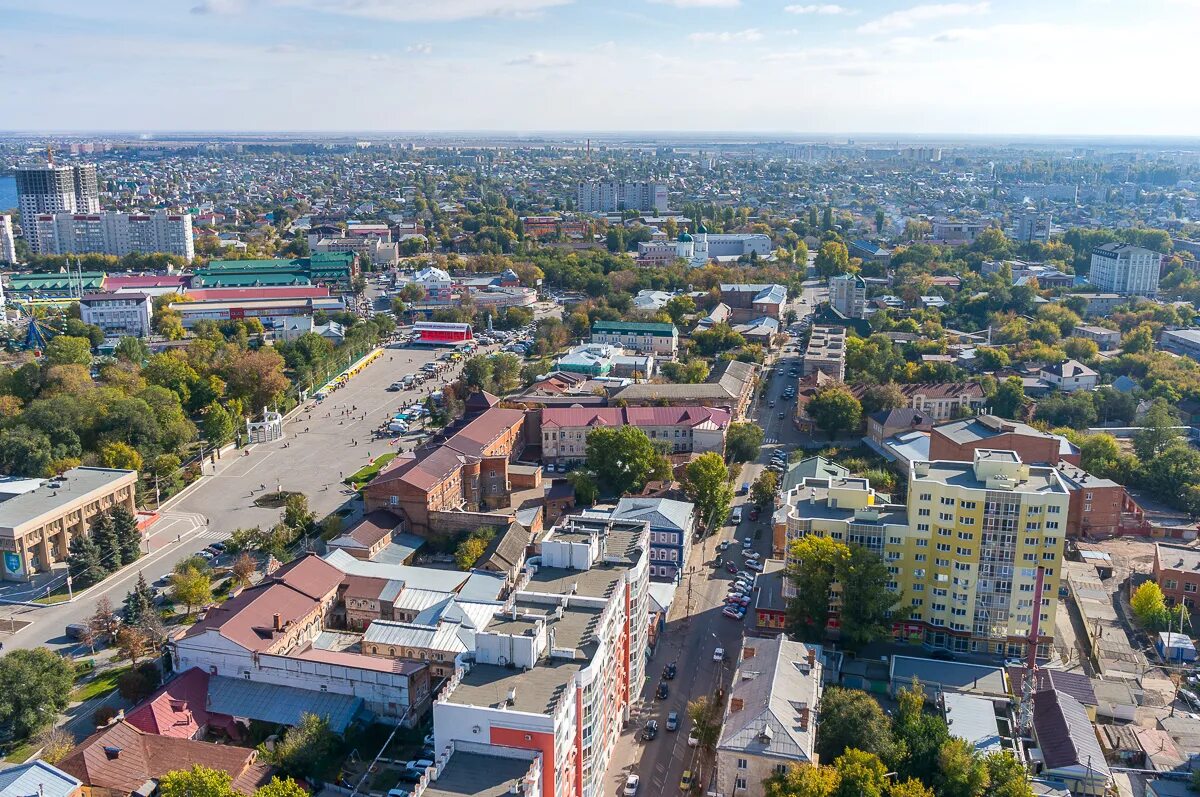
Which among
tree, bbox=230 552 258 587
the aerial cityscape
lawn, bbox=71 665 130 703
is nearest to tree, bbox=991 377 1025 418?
the aerial cityscape

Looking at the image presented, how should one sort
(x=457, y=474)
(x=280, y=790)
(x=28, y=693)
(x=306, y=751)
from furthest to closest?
(x=457, y=474), (x=28, y=693), (x=306, y=751), (x=280, y=790)

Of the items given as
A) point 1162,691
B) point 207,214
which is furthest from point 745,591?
point 207,214

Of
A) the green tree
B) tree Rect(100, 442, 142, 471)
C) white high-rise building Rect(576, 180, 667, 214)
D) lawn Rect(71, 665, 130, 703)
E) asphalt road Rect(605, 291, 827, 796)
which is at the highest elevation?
white high-rise building Rect(576, 180, 667, 214)

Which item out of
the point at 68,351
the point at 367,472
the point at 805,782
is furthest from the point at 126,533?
the point at 68,351

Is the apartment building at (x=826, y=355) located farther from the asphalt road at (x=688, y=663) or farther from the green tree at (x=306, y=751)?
the green tree at (x=306, y=751)

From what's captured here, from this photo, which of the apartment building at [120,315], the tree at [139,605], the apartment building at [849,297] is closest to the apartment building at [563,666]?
the tree at [139,605]

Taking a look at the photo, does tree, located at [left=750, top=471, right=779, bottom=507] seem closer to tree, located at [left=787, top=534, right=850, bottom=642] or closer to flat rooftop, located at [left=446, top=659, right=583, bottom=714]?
tree, located at [left=787, top=534, right=850, bottom=642]

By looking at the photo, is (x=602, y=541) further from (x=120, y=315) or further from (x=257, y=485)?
(x=120, y=315)

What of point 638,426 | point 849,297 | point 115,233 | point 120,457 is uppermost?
point 115,233
